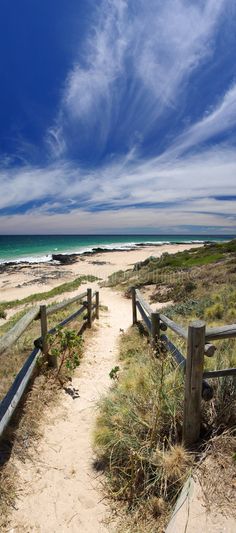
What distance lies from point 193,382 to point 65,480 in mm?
1858

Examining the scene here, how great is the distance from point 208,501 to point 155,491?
22.6 inches

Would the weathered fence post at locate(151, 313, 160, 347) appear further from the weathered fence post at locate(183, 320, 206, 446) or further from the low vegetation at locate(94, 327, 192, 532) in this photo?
the weathered fence post at locate(183, 320, 206, 446)

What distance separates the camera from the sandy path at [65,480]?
273cm

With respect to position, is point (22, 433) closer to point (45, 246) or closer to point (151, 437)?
point (151, 437)

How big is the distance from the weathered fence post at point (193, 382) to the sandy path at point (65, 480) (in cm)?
114

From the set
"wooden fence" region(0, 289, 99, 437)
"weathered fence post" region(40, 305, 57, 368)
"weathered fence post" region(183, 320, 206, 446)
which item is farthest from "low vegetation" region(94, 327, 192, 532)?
"weathered fence post" region(40, 305, 57, 368)

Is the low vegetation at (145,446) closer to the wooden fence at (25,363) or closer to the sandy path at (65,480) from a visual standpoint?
the sandy path at (65,480)

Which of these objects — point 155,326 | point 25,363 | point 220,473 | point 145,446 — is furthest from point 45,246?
point 220,473

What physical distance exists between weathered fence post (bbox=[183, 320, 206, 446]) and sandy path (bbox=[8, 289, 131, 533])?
114 cm

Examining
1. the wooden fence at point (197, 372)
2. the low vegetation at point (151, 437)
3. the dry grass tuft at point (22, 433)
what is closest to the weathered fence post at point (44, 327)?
the dry grass tuft at point (22, 433)

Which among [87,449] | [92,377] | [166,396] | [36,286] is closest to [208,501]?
[166,396]

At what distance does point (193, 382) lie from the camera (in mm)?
2910

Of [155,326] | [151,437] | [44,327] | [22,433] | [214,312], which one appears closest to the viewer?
[151,437]

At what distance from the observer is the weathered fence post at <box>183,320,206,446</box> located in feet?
9.11
